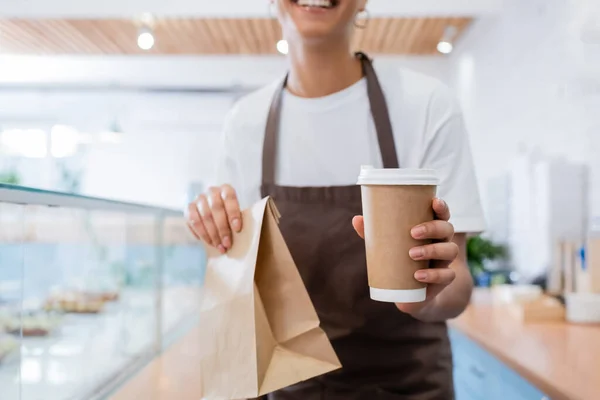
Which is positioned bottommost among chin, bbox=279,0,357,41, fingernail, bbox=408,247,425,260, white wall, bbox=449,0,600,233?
fingernail, bbox=408,247,425,260

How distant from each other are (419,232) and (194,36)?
594 centimetres

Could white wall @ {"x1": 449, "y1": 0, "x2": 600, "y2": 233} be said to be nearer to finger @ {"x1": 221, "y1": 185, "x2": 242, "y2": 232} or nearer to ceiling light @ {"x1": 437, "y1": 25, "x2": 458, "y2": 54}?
ceiling light @ {"x1": 437, "y1": 25, "x2": 458, "y2": 54}

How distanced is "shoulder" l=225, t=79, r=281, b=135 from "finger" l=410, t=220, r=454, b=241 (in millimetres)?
607

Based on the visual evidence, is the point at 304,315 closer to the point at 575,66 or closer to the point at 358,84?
the point at 358,84

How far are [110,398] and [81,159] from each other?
752 cm

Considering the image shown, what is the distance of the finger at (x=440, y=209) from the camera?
2.67ft

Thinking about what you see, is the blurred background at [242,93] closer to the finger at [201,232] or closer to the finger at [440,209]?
the finger at [201,232]

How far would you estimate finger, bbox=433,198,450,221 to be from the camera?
2.67 feet

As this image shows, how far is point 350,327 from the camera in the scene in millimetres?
1225

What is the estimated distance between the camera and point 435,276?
82cm

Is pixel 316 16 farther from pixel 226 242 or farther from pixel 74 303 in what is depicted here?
pixel 74 303

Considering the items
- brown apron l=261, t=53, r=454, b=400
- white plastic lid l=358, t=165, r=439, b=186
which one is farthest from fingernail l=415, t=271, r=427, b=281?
brown apron l=261, t=53, r=454, b=400

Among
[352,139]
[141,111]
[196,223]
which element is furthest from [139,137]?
[196,223]

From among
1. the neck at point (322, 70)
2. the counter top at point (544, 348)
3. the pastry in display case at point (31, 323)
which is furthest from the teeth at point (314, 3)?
the counter top at point (544, 348)
